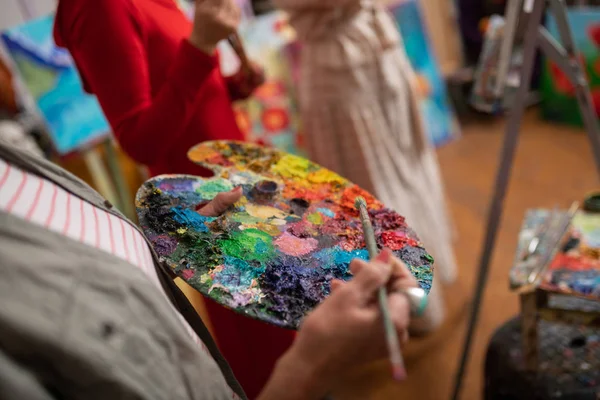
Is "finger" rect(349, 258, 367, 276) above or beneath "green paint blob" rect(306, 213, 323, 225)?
above

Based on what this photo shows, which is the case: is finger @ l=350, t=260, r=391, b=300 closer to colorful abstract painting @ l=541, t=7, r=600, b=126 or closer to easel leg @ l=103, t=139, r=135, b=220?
easel leg @ l=103, t=139, r=135, b=220

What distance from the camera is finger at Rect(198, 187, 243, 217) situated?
2.34 ft

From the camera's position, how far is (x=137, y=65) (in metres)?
0.86

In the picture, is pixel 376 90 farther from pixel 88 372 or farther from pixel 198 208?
pixel 88 372

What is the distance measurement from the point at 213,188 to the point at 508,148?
31.0 inches

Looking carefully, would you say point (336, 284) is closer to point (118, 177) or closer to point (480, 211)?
point (118, 177)

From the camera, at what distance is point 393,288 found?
54 centimetres

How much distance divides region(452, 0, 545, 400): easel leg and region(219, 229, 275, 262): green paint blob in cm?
79

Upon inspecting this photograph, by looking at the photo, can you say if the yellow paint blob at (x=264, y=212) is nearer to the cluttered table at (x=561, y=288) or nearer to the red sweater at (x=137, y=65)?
the red sweater at (x=137, y=65)

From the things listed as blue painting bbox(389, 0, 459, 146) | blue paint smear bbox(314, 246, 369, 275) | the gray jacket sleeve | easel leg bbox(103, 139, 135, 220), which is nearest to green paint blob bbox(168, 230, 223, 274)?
blue paint smear bbox(314, 246, 369, 275)

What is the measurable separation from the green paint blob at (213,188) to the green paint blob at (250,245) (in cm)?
10

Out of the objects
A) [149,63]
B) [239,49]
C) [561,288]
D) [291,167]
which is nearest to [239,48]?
[239,49]

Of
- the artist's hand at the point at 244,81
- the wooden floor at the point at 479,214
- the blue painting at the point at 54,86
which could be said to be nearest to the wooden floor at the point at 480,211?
the wooden floor at the point at 479,214

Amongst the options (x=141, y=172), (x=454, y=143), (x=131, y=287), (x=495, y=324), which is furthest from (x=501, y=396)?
(x=454, y=143)
